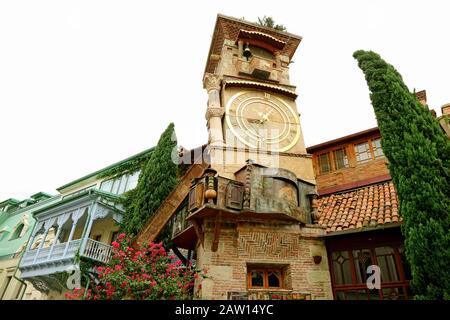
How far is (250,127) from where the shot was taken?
39.9 ft

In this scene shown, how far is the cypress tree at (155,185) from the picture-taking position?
13.8 meters

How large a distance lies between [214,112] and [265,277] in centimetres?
661

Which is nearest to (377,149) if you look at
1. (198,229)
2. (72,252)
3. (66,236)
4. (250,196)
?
(250,196)

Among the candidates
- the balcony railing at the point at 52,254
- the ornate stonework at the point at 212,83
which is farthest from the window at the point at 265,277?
the balcony railing at the point at 52,254

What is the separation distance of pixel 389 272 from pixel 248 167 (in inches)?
194

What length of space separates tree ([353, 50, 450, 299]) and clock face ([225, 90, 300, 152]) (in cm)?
375

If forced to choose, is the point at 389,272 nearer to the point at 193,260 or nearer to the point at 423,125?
the point at 423,125

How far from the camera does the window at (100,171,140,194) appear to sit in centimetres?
2003

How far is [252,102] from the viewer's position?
12.9m

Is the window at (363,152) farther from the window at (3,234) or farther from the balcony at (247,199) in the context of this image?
the window at (3,234)

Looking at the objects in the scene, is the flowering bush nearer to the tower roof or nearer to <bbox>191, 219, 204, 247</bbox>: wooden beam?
<bbox>191, 219, 204, 247</bbox>: wooden beam

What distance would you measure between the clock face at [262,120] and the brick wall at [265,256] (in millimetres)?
3819

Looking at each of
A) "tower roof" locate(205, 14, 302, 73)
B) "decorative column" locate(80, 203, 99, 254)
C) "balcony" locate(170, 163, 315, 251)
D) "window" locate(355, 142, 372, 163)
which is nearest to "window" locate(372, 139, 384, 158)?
"window" locate(355, 142, 372, 163)

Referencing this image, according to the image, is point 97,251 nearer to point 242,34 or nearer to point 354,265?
point 354,265
